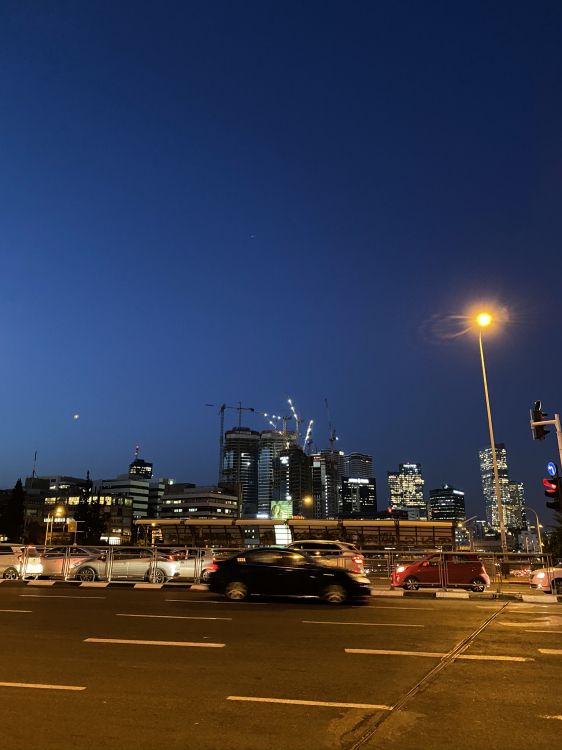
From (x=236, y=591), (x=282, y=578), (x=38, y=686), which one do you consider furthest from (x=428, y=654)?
(x=236, y=591)

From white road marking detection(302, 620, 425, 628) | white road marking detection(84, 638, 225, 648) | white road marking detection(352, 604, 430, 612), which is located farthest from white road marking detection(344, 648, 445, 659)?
white road marking detection(352, 604, 430, 612)

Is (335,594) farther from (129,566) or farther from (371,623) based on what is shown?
(129,566)

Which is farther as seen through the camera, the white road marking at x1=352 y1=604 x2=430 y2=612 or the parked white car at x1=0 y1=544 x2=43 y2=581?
the parked white car at x1=0 y1=544 x2=43 y2=581

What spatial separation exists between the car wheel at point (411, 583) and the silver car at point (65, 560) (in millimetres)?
12379

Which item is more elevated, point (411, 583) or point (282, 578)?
point (282, 578)

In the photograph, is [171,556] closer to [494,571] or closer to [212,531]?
[494,571]

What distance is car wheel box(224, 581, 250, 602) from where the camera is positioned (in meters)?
17.9

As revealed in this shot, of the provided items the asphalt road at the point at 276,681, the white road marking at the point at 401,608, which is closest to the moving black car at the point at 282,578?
the white road marking at the point at 401,608

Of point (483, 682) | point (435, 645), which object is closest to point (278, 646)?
point (435, 645)

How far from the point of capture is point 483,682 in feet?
27.0

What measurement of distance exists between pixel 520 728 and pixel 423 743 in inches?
49.6

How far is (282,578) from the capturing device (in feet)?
58.4

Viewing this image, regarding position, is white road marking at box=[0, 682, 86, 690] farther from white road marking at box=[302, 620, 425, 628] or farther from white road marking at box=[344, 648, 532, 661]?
white road marking at box=[302, 620, 425, 628]

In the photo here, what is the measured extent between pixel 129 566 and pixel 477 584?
13.5 metres
